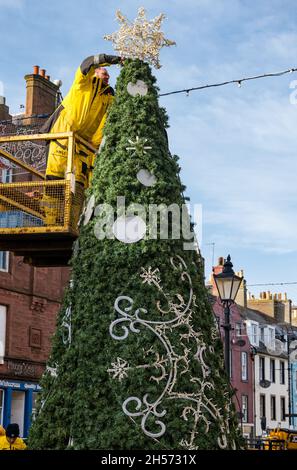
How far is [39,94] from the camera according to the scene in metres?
31.3

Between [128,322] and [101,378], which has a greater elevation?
[128,322]

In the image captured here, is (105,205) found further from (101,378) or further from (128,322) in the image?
(101,378)

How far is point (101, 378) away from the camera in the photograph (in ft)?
21.1

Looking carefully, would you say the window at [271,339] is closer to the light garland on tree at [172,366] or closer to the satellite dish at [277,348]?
the satellite dish at [277,348]

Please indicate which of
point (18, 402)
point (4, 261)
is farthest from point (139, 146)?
point (18, 402)

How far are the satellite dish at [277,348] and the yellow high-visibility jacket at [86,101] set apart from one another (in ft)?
145

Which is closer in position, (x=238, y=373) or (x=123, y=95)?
(x=123, y=95)

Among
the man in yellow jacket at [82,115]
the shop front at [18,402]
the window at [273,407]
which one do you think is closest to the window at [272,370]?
the window at [273,407]

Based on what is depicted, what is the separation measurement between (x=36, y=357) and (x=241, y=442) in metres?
22.4

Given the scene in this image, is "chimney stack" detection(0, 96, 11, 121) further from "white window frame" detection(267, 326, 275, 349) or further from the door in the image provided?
"white window frame" detection(267, 326, 275, 349)

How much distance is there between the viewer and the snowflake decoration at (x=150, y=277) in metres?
6.68

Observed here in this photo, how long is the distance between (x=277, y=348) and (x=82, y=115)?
45.6 meters

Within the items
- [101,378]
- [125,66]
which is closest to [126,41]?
[125,66]

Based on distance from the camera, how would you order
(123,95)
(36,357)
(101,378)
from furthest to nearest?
(36,357) < (123,95) < (101,378)
